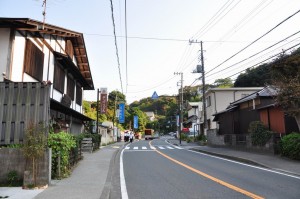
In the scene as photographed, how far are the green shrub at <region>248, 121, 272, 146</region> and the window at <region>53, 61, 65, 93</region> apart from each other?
13.3m

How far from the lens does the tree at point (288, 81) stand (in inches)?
636

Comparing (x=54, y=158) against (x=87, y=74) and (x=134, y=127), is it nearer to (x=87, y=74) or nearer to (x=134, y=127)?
(x=87, y=74)

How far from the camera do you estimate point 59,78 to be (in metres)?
19.1

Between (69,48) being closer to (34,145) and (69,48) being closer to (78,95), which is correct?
(78,95)

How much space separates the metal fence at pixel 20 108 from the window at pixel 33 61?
386 cm

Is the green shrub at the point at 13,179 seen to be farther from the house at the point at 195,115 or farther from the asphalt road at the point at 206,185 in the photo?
the house at the point at 195,115

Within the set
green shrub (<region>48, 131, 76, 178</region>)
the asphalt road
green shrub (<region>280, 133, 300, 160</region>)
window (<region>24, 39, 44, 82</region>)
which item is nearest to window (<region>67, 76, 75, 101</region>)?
window (<region>24, 39, 44, 82</region>)

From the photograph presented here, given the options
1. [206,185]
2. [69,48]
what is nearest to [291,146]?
[206,185]

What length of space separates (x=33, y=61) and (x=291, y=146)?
1364 cm

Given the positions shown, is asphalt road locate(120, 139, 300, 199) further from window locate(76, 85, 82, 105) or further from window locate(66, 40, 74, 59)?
window locate(76, 85, 82, 105)

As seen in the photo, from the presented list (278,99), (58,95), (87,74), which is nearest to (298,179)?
(278,99)

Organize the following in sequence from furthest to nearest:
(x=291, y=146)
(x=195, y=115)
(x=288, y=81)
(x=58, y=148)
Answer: (x=195, y=115) < (x=288, y=81) < (x=291, y=146) < (x=58, y=148)

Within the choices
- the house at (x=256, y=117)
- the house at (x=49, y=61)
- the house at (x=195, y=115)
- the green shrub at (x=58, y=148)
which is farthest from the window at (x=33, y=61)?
the house at (x=195, y=115)

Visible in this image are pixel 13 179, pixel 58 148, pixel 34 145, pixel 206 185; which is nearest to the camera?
pixel 34 145
